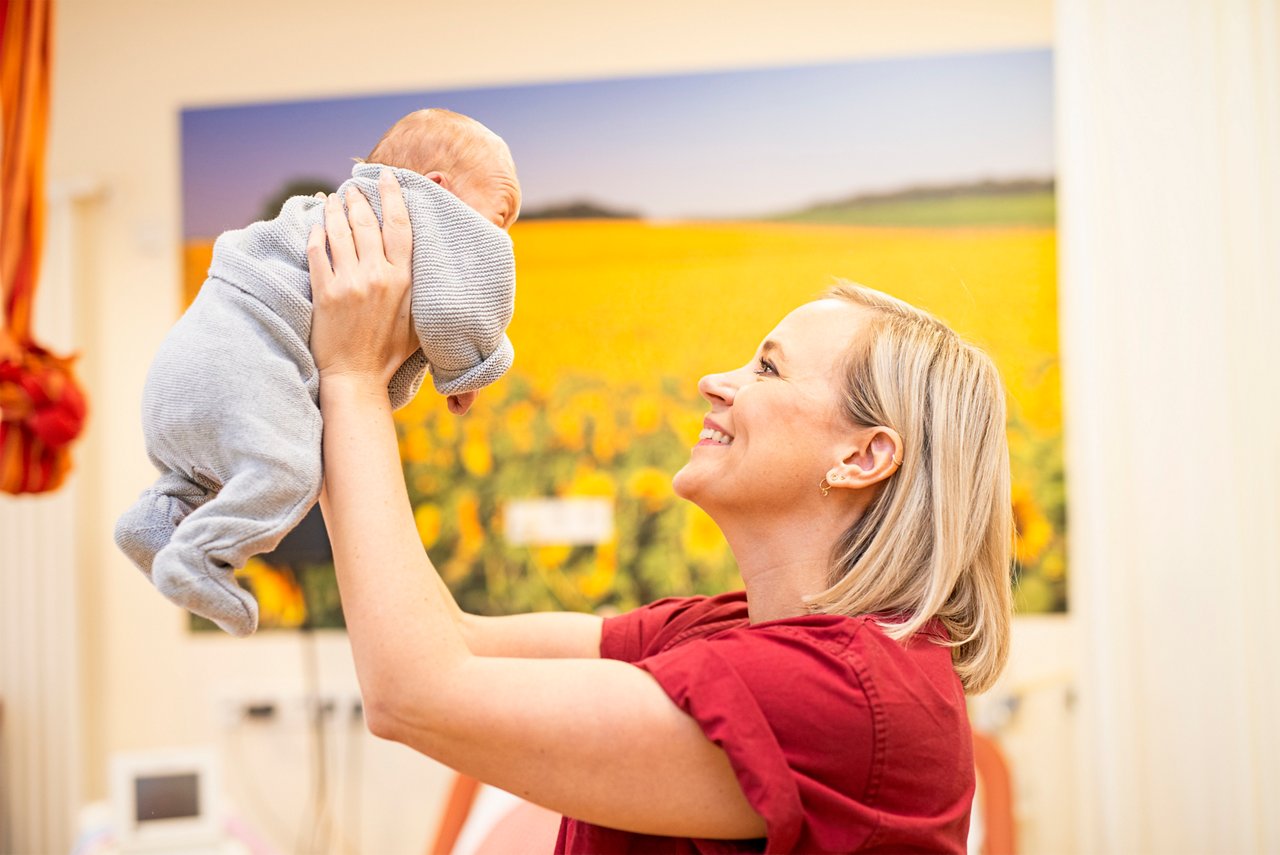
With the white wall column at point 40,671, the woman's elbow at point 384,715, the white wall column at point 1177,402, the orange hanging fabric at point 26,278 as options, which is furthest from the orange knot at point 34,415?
the white wall column at point 1177,402

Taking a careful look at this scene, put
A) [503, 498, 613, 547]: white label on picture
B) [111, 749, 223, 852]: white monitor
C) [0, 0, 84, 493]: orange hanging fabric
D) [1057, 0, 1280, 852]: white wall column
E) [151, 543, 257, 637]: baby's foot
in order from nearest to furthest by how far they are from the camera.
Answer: [151, 543, 257, 637]: baby's foot
[1057, 0, 1280, 852]: white wall column
[0, 0, 84, 493]: orange hanging fabric
[111, 749, 223, 852]: white monitor
[503, 498, 613, 547]: white label on picture

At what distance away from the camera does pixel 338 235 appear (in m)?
0.98

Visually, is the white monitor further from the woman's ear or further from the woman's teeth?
the woman's ear

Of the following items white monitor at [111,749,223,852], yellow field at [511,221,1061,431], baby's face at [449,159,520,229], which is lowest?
white monitor at [111,749,223,852]

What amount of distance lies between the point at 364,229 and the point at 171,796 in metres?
2.36

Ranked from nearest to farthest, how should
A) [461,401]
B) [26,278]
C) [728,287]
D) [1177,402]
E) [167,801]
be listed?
[461,401]
[1177,402]
[26,278]
[167,801]
[728,287]

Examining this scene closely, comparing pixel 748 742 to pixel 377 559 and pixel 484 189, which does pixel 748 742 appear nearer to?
pixel 377 559

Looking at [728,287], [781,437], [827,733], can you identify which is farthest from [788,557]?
[728,287]

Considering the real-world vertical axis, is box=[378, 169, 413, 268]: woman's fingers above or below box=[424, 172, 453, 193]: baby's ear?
below

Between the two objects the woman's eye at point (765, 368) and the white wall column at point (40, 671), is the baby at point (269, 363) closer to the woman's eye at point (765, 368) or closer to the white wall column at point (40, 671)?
the woman's eye at point (765, 368)

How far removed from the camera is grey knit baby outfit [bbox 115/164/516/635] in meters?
0.90

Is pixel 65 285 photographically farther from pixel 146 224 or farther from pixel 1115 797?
pixel 1115 797

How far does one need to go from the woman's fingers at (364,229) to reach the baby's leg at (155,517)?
0.78 feet

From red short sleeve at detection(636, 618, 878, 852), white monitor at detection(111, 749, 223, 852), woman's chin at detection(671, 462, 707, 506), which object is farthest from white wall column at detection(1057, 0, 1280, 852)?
white monitor at detection(111, 749, 223, 852)
